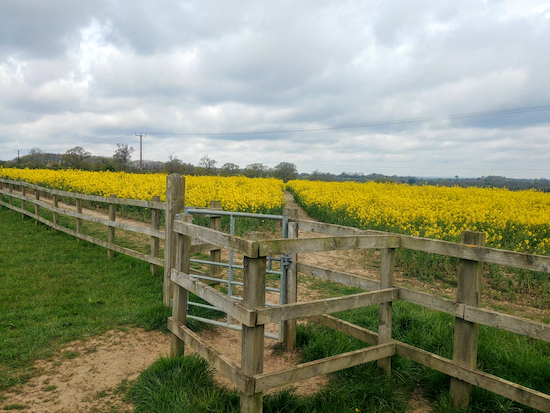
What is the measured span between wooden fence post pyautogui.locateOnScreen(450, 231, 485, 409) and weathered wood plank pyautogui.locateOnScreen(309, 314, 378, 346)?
0.81m

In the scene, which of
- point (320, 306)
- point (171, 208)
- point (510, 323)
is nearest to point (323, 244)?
point (320, 306)

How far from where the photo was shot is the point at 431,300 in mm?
3559

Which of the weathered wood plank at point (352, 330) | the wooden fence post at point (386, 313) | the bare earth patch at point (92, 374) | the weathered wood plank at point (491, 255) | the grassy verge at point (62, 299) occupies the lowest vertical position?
the bare earth patch at point (92, 374)

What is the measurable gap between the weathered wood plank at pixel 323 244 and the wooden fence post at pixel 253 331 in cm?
13

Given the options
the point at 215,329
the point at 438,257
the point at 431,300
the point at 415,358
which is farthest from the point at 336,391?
the point at 438,257

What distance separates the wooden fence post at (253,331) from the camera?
291cm

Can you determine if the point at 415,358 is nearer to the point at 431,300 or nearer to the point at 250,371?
the point at 431,300

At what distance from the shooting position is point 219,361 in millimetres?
3264

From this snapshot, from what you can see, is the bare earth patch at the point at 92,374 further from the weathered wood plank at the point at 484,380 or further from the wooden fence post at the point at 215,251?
the weathered wood plank at the point at 484,380

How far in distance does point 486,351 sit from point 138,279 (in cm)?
575

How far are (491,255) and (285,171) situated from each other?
8143 centimetres

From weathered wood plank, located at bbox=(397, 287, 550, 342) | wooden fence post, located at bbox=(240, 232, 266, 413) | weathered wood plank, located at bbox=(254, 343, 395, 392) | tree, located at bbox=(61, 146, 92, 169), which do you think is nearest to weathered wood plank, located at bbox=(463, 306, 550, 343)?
weathered wood plank, located at bbox=(397, 287, 550, 342)

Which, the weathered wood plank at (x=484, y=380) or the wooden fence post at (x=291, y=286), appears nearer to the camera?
the weathered wood plank at (x=484, y=380)

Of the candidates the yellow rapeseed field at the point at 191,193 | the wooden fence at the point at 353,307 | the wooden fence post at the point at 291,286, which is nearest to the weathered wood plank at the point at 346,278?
the wooden fence at the point at 353,307
